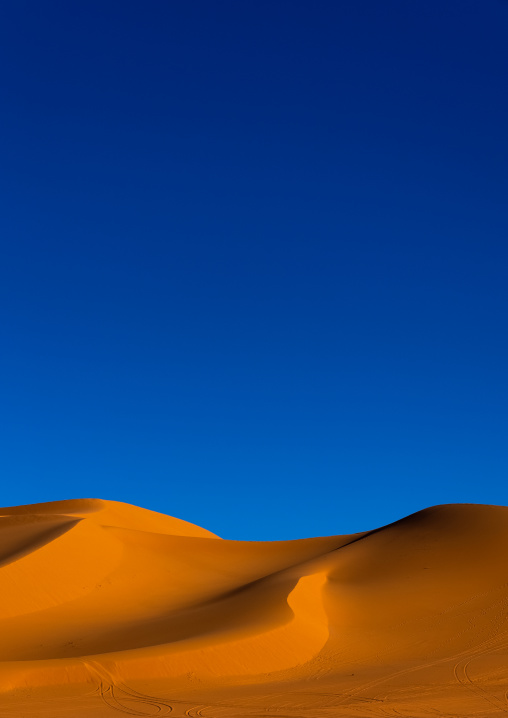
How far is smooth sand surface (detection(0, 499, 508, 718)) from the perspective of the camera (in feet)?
48.1

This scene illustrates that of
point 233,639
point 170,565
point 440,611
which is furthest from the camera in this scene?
point 170,565

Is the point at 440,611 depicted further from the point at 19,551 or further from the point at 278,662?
the point at 19,551

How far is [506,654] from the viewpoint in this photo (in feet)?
56.6

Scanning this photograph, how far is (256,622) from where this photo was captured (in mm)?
20031

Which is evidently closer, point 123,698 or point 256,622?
point 123,698

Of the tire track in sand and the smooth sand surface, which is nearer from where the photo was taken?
the tire track in sand

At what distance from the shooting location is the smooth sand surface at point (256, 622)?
577 inches

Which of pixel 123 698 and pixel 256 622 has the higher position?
pixel 256 622

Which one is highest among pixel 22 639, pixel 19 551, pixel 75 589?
pixel 19 551

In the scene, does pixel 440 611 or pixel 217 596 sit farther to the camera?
pixel 217 596

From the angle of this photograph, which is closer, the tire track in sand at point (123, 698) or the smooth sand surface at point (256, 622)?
the tire track in sand at point (123, 698)

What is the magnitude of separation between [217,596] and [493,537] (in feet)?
31.2

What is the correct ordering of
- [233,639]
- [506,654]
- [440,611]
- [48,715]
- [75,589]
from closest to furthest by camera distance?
[48,715]
[506,654]
[233,639]
[440,611]
[75,589]

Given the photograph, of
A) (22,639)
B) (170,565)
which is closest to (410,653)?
(22,639)
